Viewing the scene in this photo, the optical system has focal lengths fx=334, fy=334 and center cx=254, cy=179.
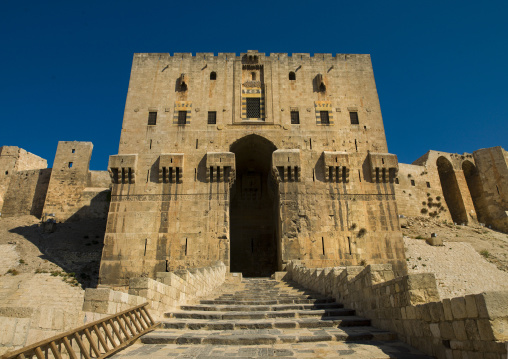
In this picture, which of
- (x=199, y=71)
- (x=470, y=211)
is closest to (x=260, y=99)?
(x=199, y=71)

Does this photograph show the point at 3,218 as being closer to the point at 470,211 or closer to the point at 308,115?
the point at 308,115

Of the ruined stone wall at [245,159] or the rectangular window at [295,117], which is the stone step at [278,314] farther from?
the rectangular window at [295,117]

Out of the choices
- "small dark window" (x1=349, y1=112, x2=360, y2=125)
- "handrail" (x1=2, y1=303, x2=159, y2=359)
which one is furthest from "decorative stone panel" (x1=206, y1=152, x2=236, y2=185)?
"handrail" (x1=2, y1=303, x2=159, y2=359)

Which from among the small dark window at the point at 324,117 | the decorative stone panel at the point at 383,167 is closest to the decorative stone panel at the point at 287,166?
the small dark window at the point at 324,117

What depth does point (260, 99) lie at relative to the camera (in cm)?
2003

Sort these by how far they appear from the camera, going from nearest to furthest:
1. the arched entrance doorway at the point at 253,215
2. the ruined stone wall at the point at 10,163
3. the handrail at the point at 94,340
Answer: the handrail at the point at 94,340, the arched entrance doorway at the point at 253,215, the ruined stone wall at the point at 10,163

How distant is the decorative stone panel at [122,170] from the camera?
1766 centimetres

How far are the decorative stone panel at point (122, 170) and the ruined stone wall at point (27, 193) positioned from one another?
62.0 ft

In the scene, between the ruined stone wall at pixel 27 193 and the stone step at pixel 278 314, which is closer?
the stone step at pixel 278 314

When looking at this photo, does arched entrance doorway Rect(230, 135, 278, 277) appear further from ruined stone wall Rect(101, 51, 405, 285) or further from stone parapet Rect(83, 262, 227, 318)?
stone parapet Rect(83, 262, 227, 318)

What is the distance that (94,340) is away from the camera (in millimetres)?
4586

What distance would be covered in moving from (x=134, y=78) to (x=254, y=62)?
7.39m

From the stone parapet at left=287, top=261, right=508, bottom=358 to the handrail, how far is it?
421 centimetres

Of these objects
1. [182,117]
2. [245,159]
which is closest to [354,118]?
[245,159]
